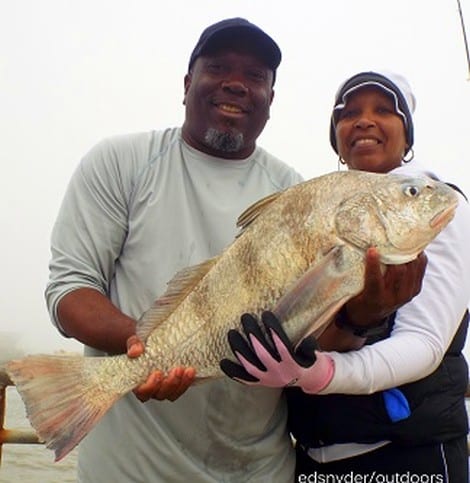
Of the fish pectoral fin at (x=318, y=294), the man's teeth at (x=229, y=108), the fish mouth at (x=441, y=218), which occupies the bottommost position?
the fish pectoral fin at (x=318, y=294)

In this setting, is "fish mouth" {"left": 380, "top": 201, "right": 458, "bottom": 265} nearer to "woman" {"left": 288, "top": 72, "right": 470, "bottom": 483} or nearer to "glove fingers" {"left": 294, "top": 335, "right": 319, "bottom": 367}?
"woman" {"left": 288, "top": 72, "right": 470, "bottom": 483}

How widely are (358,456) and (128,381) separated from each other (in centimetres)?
107

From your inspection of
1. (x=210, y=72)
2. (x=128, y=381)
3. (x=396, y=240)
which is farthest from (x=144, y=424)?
(x=210, y=72)

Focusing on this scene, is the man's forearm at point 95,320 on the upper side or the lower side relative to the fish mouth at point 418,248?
lower

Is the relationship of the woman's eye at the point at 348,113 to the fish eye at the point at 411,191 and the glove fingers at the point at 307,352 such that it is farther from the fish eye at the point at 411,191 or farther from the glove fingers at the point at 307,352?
the glove fingers at the point at 307,352

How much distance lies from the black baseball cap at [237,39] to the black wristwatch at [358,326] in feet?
4.85

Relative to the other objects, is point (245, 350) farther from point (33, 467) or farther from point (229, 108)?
point (33, 467)

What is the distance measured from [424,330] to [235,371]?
2.46 ft

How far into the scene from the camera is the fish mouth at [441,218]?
221 cm

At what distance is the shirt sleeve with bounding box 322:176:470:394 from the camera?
2.24 m

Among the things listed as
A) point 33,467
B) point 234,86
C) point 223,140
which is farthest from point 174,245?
point 33,467

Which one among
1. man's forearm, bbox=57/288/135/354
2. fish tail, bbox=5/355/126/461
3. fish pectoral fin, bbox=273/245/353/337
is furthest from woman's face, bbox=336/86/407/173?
fish tail, bbox=5/355/126/461

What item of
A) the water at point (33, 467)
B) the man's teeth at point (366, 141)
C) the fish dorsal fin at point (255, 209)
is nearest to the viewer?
the fish dorsal fin at point (255, 209)

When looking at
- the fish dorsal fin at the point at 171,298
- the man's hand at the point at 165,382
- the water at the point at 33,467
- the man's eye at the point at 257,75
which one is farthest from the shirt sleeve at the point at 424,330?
the water at the point at 33,467
